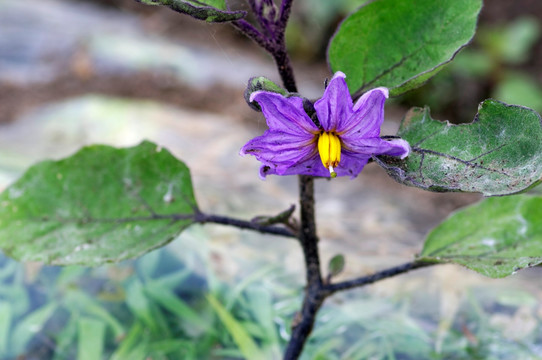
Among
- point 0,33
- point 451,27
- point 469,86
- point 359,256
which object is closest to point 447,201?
point 359,256

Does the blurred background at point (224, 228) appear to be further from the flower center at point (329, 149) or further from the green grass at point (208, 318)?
the flower center at point (329, 149)

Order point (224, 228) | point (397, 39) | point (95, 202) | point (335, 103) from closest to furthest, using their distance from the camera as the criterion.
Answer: point (335, 103)
point (397, 39)
point (95, 202)
point (224, 228)

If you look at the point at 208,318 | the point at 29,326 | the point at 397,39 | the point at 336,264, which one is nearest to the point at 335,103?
the point at 397,39

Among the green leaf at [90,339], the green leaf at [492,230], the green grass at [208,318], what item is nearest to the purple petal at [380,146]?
the green leaf at [492,230]

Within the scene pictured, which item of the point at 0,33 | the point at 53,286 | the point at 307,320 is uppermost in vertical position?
the point at 307,320

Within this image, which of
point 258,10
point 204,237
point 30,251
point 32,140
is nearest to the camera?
point 258,10

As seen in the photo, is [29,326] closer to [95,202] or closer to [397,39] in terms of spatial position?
[95,202]

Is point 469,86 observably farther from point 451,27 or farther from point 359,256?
point 451,27
